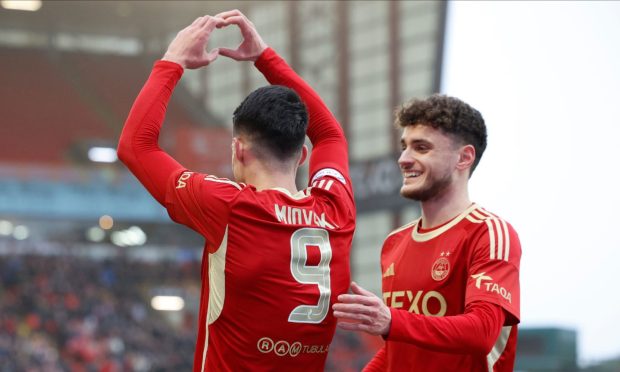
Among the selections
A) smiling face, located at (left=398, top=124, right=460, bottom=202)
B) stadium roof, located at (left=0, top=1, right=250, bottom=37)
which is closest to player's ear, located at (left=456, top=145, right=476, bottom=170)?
smiling face, located at (left=398, top=124, right=460, bottom=202)

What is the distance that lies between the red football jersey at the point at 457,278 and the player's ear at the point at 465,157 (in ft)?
0.43

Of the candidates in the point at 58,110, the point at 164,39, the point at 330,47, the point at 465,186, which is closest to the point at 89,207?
the point at 58,110

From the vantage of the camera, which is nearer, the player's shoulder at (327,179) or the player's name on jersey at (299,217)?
the player's name on jersey at (299,217)

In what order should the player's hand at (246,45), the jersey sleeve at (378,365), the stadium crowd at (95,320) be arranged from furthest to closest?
1. the stadium crowd at (95,320)
2. the jersey sleeve at (378,365)
3. the player's hand at (246,45)

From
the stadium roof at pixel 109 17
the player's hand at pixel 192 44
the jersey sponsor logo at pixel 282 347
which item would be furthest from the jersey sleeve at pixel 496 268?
the stadium roof at pixel 109 17

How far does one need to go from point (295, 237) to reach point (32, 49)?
19498 mm

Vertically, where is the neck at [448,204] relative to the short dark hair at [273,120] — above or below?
below

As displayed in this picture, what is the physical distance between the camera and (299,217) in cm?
222

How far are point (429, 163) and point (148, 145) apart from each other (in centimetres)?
85

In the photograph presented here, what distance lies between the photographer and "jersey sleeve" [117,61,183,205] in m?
2.19

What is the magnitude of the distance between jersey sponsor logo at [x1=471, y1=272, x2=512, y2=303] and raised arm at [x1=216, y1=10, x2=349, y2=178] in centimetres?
49

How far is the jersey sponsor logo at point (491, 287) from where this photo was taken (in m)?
2.30

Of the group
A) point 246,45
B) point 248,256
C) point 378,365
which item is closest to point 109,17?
point 246,45

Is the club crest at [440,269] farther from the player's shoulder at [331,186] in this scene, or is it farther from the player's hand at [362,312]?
the player's hand at [362,312]
